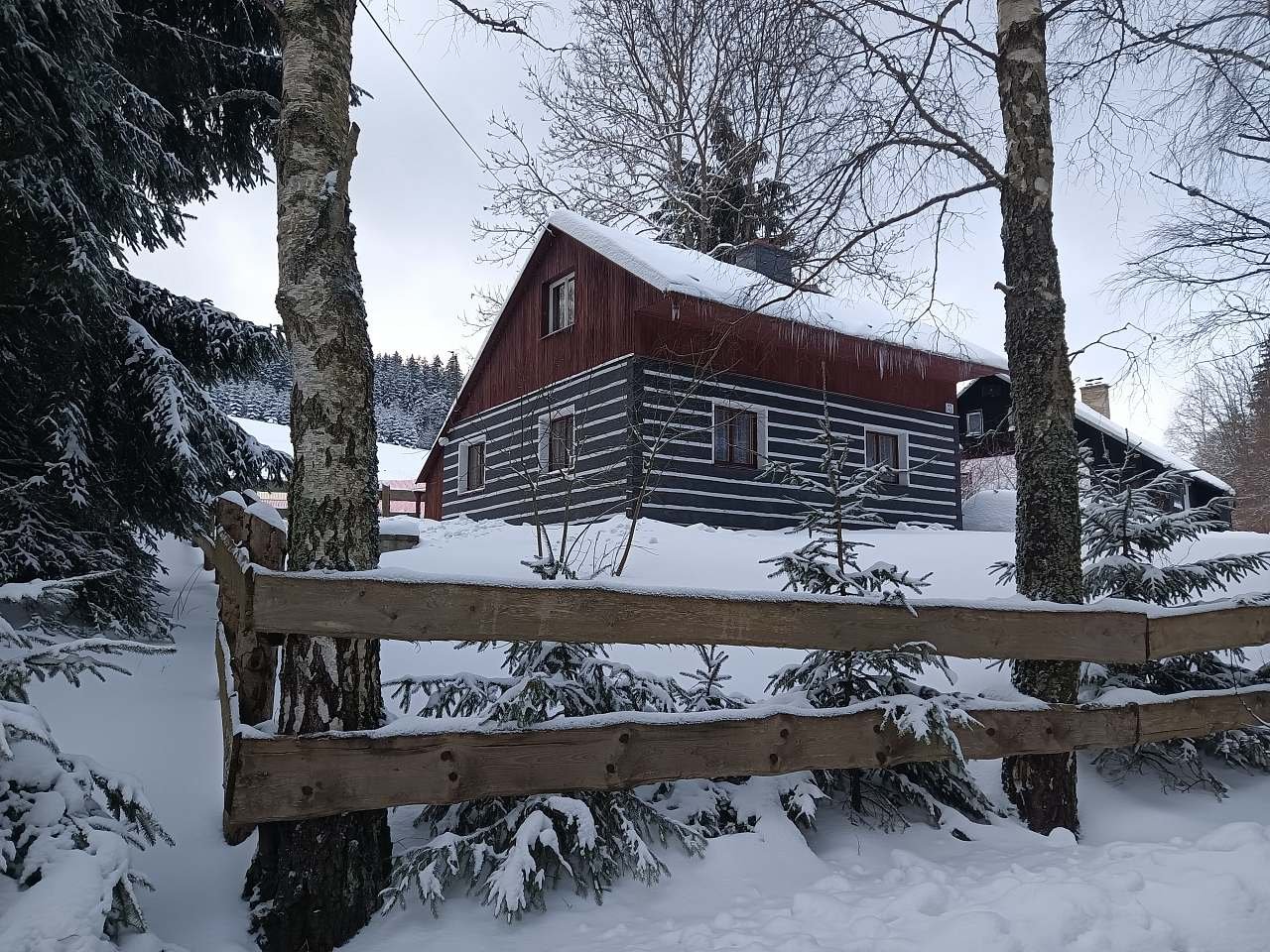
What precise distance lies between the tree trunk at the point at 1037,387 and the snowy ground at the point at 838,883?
0.35 meters

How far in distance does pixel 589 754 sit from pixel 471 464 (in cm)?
1588

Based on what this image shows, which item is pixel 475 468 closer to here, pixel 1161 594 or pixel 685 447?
pixel 685 447

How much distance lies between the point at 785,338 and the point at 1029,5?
9.33m

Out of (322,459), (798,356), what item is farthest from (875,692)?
(798,356)

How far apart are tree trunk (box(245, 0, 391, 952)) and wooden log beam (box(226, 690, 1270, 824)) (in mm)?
239

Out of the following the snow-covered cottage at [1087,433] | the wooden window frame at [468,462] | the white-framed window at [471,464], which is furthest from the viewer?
the snow-covered cottage at [1087,433]

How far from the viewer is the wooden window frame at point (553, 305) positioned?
603 inches

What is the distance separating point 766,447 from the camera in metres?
15.0

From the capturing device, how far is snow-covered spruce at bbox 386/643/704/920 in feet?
10.1

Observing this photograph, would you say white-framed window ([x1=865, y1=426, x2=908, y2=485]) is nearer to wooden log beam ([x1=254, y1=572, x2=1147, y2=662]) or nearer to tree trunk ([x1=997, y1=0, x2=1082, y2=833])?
tree trunk ([x1=997, y1=0, x2=1082, y2=833])

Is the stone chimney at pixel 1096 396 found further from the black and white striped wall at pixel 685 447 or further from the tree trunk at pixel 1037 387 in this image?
the tree trunk at pixel 1037 387

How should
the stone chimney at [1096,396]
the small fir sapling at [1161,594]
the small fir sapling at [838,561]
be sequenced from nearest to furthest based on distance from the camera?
1. the small fir sapling at [838,561]
2. the small fir sapling at [1161,594]
3. the stone chimney at [1096,396]

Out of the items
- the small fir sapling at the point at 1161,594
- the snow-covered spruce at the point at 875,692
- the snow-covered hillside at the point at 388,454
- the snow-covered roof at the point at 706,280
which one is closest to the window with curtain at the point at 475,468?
the snow-covered roof at the point at 706,280

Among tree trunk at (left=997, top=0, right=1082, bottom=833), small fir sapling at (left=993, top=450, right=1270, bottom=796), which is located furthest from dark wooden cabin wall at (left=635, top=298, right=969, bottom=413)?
tree trunk at (left=997, top=0, right=1082, bottom=833)
